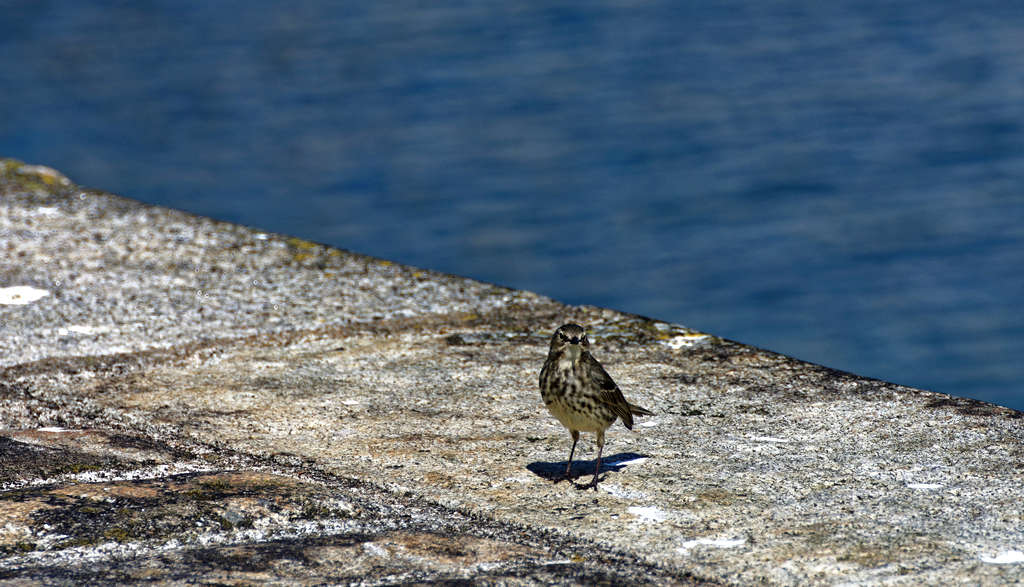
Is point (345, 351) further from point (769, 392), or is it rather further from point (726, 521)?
point (726, 521)

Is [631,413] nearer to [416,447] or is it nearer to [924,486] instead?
[416,447]

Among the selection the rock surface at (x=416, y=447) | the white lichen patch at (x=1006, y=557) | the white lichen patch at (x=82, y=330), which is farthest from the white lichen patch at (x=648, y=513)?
the white lichen patch at (x=82, y=330)

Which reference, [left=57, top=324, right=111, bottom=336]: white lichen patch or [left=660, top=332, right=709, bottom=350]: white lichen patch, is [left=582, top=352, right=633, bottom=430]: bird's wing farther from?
[left=57, top=324, right=111, bottom=336]: white lichen patch

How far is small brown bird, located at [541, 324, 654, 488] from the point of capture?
345 cm

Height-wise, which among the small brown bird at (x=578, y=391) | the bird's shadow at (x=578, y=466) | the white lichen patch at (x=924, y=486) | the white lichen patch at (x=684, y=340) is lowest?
the bird's shadow at (x=578, y=466)

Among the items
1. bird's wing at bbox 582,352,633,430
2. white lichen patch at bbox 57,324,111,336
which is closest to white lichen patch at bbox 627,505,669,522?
bird's wing at bbox 582,352,633,430

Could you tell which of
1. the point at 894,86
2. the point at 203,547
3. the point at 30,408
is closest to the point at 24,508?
the point at 203,547

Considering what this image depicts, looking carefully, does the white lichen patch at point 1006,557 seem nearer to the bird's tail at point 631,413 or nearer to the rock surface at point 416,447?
the rock surface at point 416,447

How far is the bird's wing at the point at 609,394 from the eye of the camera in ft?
11.5

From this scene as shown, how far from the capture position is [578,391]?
3.44m

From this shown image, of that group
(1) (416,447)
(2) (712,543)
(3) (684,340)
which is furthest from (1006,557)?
(3) (684,340)

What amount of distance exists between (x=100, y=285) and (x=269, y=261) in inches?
27.5

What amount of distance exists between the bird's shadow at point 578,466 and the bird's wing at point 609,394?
0.11 metres

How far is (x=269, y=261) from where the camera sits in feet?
17.6
